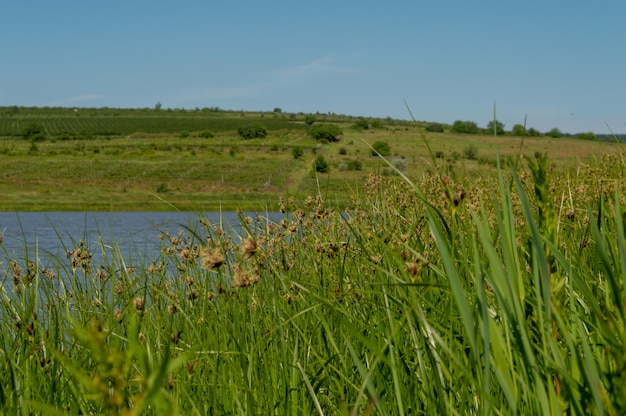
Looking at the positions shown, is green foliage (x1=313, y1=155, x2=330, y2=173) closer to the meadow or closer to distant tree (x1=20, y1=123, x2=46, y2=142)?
the meadow

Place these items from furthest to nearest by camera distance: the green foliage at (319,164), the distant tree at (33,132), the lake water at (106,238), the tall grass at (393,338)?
the distant tree at (33,132)
the green foliage at (319,164)
the lake water at (106,238)
the tall grass at (393,338)

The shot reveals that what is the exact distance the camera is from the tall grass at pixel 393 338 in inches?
44.4

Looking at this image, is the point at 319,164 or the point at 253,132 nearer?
the point at 319,164

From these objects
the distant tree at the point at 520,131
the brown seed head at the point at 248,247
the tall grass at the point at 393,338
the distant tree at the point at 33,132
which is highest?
the distant tree at the point at 520,131

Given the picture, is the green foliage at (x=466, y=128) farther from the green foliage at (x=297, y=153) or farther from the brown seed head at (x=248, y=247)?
the brown seed head at (x=248, y=247)

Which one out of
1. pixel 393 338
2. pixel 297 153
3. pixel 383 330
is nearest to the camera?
pixel 393 338

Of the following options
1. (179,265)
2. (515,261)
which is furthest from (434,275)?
(515,261)

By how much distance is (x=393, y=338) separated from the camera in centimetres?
200

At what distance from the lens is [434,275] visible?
3.07 m

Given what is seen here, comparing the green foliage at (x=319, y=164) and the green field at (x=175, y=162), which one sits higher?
the green foliage at (x=319, y=164)

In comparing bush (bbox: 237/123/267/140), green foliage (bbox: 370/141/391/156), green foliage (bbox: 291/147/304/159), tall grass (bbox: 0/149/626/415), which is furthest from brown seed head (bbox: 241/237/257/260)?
bush (bbox: 237/123/267/140)

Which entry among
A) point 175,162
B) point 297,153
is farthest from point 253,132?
point 175,162

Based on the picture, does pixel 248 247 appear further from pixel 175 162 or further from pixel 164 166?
pixel 175 162

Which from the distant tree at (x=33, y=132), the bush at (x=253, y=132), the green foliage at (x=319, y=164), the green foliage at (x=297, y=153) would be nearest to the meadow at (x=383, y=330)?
the green foliage at (x=319, y=164)
